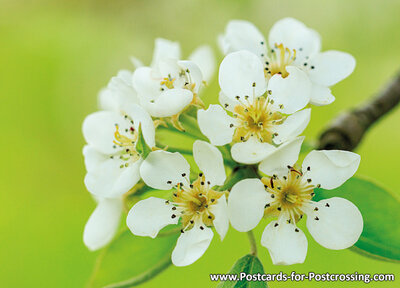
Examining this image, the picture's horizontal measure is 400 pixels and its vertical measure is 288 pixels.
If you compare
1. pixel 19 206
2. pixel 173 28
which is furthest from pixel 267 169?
pixel 173 28

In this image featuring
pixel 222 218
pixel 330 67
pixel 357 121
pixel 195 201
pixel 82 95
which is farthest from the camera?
pixel 82 95

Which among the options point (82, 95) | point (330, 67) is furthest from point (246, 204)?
point (82, 95)

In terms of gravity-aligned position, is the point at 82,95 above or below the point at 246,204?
below

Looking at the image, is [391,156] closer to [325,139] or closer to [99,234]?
[325,139]

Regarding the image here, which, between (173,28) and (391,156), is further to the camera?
(173,28)

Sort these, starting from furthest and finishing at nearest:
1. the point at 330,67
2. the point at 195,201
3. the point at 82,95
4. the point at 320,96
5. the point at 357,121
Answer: the point at 82,95, the point at 357,121, the point at 330,67, the point at 320,96, the point at 195,201

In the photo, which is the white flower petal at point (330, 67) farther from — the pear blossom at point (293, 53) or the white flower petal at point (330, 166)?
the white flower petal at point (330, 166)

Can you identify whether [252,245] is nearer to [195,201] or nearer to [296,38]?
[195,201]
